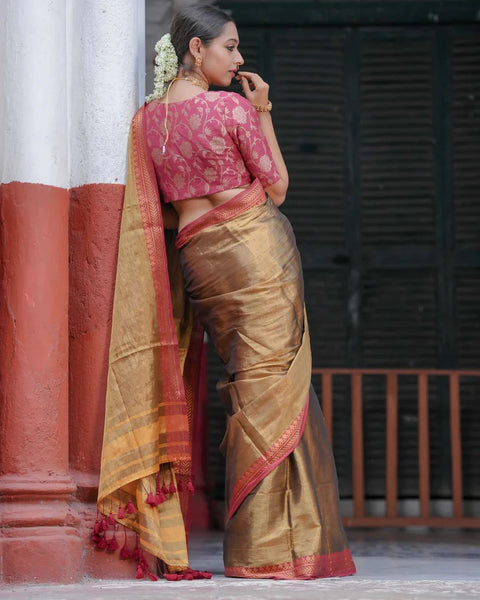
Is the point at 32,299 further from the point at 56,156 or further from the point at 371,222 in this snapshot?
the point at 371,222

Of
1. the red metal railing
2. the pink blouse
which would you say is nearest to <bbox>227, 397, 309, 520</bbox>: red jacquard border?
the pink blouse

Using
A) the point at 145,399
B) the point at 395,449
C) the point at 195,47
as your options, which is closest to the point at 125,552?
the point at 145,399

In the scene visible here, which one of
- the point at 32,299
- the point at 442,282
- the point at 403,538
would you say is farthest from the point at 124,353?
the point at 442,282

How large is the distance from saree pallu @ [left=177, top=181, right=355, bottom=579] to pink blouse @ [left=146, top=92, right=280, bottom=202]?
0.08 metres

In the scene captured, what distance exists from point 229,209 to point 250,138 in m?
0.25

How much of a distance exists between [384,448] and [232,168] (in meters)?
2.61

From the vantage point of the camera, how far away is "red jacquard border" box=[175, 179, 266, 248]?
170 inches

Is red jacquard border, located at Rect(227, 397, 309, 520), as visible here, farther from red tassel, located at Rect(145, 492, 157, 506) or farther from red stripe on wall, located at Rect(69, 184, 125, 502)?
red stripe on wall, located at Rect(69, 184, 125, 502)

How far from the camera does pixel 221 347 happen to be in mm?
4402

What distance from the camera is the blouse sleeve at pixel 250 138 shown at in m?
4.29

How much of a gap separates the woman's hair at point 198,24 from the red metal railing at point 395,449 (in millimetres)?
2244

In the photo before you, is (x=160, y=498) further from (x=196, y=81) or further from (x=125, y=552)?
(x=196, y=81)

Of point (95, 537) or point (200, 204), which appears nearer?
point (95, 537)

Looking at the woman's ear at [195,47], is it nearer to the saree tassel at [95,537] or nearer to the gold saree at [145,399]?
the gold saree at [145,399]
